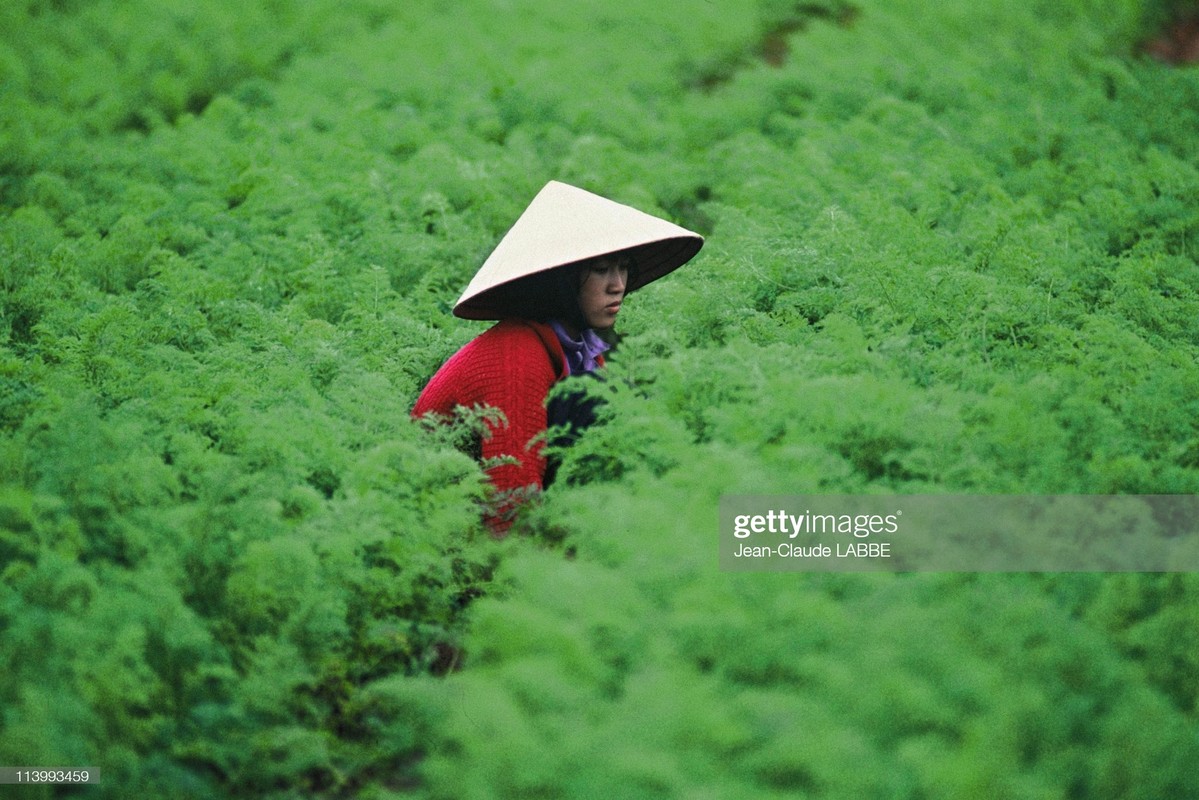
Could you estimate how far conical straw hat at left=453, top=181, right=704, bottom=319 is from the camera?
17.5ft

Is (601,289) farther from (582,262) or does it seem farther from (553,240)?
(553,240)

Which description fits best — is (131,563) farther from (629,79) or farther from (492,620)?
(629,79)

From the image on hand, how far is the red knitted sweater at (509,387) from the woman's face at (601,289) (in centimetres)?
25

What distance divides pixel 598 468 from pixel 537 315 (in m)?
0.99

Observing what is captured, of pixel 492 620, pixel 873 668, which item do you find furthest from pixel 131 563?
pixel 873 668

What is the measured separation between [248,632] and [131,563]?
1.75 ft

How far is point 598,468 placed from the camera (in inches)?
193

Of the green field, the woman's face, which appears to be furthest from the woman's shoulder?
the green field

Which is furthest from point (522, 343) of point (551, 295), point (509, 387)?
point (551, 295)

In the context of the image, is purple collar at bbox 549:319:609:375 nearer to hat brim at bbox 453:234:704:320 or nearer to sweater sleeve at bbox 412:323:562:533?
sweater sleeve at bbox 412:323:562:533

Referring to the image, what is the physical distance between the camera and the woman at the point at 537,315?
16.6 feet

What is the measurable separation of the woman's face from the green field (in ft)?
1.03

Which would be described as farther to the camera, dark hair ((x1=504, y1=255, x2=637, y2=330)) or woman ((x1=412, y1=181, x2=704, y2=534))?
dark hair ((x1=504, y1=255, x2=637, y2=330))

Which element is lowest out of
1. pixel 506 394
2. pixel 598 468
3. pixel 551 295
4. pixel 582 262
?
pixel 598 468
